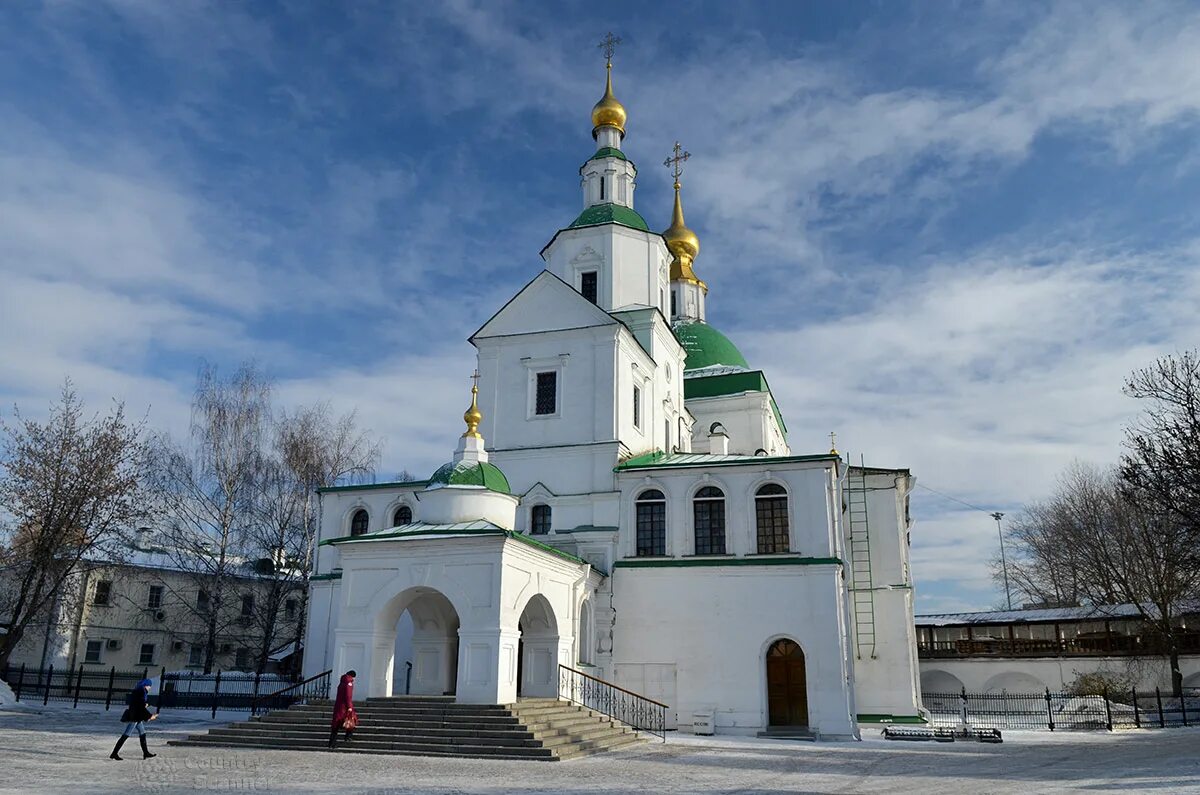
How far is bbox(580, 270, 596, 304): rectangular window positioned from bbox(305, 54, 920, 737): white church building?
0.05 m

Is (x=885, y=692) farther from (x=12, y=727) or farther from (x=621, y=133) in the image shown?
(x=12, y=727)

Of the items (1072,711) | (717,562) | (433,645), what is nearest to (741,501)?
(717,562)

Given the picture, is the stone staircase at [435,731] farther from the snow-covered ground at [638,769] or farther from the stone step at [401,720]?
the snow-covered ground at [638,769]

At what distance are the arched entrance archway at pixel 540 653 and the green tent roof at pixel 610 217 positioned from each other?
40.7 feet

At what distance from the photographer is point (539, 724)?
16.0 meters

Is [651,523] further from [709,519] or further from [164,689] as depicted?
[164,689]

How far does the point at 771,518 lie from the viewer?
22.6 meters

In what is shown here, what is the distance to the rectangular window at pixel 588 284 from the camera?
1070 inches

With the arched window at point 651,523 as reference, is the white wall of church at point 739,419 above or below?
above

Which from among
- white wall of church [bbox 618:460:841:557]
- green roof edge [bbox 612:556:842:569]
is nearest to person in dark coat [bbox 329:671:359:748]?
green roof edge [bbox 612:556:842:569]

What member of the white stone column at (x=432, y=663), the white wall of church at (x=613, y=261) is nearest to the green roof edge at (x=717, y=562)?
the white stone column at (x=432, y=663)

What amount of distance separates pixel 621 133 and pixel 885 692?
1864cm

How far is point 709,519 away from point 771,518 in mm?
1534

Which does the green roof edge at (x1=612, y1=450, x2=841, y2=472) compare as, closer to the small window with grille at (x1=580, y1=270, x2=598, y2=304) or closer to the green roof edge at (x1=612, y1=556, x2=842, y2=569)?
the green roof edge at (x1=612, y1=556, x2=842, y2=569)
